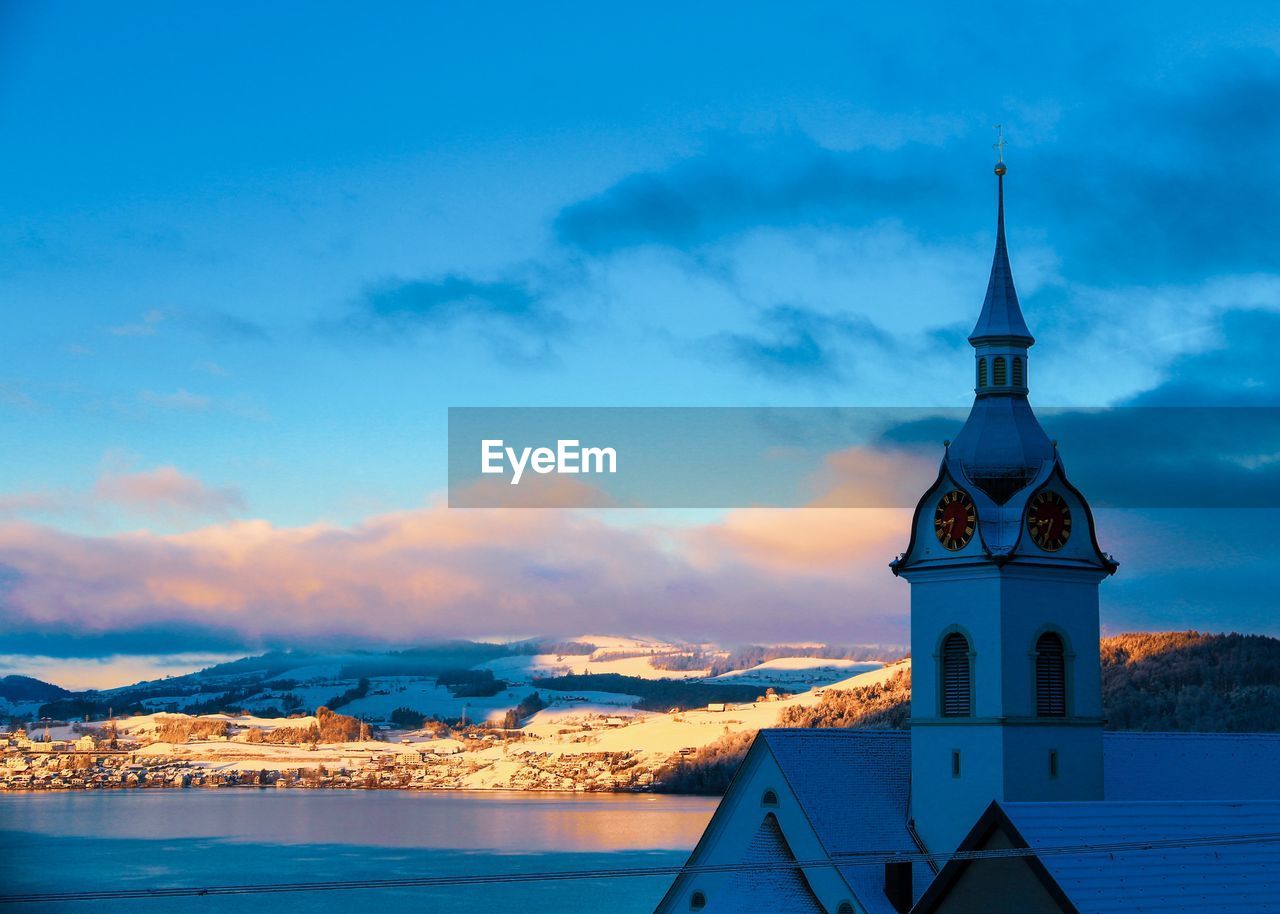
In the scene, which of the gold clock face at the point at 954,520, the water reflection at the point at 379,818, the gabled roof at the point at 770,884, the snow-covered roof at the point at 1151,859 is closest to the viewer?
the snow-covered roof at the point at 1151,859

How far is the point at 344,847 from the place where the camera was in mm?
118312

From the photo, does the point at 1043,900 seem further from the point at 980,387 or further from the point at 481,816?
the point at 481,816

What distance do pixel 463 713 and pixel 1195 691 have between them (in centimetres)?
11502

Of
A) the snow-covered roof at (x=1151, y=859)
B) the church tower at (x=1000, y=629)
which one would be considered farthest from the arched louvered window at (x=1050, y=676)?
the snow-covered roof at (x=1151, y=859)

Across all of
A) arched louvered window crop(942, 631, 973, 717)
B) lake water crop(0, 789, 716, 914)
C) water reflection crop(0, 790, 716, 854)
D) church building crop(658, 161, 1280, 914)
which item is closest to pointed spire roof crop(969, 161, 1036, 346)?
church building crop(658, 161, 1280, 914)

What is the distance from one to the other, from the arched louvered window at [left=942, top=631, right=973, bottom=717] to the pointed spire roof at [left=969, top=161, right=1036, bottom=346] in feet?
19.7

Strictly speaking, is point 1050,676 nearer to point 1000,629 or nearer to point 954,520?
point 1000,629

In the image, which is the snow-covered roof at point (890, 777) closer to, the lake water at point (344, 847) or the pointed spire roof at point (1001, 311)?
the pointed spire roof at point (1001, 311)

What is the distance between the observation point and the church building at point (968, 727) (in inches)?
1240

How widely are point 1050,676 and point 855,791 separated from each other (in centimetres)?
415

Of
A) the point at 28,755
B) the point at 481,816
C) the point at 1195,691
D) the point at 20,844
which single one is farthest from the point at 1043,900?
the point at 28,755

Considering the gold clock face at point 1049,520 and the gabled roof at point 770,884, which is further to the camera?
the gold clock face at point 1049,520

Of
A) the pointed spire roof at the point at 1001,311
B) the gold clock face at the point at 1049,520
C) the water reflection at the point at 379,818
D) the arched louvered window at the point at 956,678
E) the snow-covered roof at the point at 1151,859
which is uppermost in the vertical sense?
the pointed spire roof at the point at 1001,311

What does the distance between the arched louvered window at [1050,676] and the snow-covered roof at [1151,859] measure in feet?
19.6
